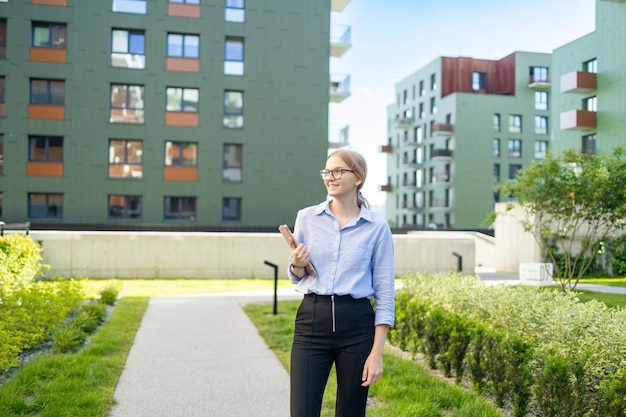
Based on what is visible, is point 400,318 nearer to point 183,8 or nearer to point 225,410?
point 225,410

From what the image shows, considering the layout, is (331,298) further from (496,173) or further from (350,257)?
(496,173)

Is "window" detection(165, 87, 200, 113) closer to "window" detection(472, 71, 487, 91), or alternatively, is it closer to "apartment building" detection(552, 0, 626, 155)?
"apartment building" detection(552, 0, 626, 155)

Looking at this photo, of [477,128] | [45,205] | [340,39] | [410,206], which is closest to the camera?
[45,205]

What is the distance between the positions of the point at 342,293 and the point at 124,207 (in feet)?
96.0

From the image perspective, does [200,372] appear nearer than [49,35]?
Yes

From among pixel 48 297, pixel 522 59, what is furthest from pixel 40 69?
pixel 522 59

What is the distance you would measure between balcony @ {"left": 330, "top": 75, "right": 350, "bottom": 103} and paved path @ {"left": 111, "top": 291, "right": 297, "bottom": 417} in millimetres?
26249

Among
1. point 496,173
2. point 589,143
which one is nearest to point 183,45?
point 589,143

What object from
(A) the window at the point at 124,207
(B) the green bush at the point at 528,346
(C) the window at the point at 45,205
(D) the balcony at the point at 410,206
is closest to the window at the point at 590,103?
(A) the window at the point at 124,207

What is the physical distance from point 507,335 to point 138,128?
27601 millimetres

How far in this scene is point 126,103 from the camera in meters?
31.2

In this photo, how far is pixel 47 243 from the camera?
17469 millimetres

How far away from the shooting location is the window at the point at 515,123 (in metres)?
56.3

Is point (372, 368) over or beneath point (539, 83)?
beneath
